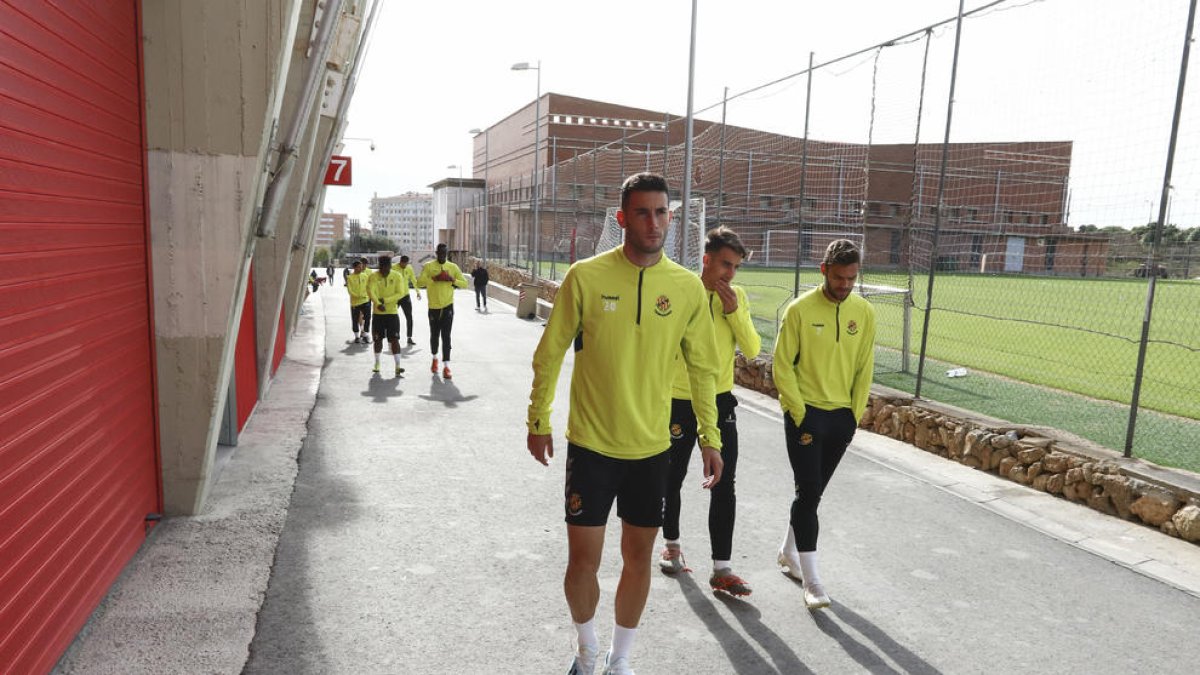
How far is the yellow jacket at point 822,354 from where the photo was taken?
434 centimetres

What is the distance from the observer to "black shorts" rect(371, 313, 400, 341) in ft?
38.9

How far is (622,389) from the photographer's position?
3.27 meters

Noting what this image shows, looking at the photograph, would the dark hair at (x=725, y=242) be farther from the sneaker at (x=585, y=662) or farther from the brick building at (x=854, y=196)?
the brick building at (x=854, y=196)

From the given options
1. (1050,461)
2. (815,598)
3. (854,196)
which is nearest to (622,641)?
(815,598)

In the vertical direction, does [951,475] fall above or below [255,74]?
below

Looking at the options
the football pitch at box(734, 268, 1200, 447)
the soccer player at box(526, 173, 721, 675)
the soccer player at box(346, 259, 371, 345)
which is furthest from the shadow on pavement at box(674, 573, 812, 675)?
the soccer player at box(346, 259, 371, 345)

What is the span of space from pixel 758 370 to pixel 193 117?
8.06 metres

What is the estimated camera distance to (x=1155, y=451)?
7090 mm

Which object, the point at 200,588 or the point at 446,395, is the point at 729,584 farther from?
the point at 446,395

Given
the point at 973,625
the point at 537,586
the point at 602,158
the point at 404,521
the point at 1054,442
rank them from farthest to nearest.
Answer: the point at 602,158
the point at 1054,442
the point at 404,521
the point at 537,586
the point at 973,625

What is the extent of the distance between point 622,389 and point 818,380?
5.01ft

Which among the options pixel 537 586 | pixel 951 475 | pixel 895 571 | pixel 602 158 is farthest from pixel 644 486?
pixel 602 158

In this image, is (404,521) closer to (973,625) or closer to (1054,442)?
(973,625)

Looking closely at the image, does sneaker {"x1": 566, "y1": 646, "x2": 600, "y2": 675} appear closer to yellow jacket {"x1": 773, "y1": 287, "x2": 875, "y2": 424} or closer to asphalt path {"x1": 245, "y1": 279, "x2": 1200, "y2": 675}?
asphalt path {"x1": 245, "y1": 279, "x2": 1200, "y2": 675}
